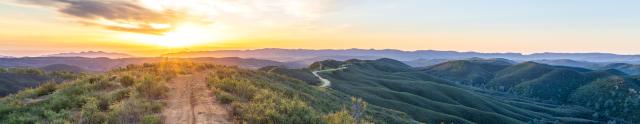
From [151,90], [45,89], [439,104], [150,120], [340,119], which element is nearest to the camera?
[150,120]

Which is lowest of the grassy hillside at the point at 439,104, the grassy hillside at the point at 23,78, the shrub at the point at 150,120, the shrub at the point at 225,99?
the grassy hillside at the point at 439,104

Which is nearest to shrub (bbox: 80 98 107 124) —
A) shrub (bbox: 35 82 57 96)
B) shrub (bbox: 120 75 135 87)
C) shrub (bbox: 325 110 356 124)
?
shrub (bbox: 325 110 356 124)

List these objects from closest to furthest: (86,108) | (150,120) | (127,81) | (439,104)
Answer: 1. (150,120)
2. (86,108)
3. (127,81)
4. (439,104)

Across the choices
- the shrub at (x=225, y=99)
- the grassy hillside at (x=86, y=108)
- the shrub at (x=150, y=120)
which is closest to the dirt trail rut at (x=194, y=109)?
the shrub at (x=225, y=99)

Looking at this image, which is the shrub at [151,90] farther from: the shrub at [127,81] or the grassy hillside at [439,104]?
the grassy hillside at [439,104]

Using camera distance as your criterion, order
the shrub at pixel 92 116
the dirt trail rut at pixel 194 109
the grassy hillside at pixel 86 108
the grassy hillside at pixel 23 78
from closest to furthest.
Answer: the shrub at pixel 92 116 → the grassy hillside at pixel 86 108 → the dirt trail rut at pixel 194 109 → the grassy hillside at pixel 23 78

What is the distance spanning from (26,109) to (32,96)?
318 inches

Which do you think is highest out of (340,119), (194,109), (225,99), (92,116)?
(92,116)

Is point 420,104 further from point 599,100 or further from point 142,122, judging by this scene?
point 599,100

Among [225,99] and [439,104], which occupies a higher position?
[225,99]

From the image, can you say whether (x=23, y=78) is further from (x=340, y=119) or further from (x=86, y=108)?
(x=340, y=119)

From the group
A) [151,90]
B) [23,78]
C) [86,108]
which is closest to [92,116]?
[86,108]

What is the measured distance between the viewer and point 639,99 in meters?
178

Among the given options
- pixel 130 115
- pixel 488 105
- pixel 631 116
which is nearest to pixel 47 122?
pixel 130 115
